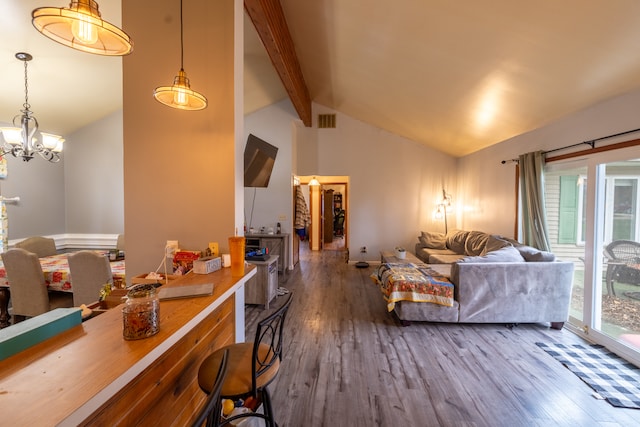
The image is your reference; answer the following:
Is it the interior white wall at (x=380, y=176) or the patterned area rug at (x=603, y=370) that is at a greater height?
the interior white wall at (x=380, y=176)

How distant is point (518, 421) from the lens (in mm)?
1894

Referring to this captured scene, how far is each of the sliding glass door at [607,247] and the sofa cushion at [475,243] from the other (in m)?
1.27

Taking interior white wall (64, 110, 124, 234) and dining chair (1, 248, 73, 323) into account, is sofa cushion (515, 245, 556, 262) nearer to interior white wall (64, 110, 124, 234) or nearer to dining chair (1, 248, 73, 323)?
dining chair (1, 248, 73, 323)

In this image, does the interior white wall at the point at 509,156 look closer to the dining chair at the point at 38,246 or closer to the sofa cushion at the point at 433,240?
the sofa cushion at the point at 433,240

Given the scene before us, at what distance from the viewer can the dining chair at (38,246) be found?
3.59 m

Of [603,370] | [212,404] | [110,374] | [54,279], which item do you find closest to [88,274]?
[54,279]

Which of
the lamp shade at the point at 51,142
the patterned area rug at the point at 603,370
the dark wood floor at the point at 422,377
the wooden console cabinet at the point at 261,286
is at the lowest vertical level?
the dark wood floor at the point at 422,377

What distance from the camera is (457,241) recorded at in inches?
219

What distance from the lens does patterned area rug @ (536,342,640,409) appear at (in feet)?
6.97

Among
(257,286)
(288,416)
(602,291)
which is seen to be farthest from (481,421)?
(257,286)

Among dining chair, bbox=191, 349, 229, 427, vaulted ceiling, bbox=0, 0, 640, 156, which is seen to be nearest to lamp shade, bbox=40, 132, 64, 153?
vaulted ceiling, bbox=0, 0, 640, 156

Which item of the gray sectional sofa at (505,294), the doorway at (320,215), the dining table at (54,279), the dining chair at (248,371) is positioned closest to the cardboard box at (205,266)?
the dining chair at (248,371)

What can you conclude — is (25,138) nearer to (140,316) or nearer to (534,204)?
(140,316)

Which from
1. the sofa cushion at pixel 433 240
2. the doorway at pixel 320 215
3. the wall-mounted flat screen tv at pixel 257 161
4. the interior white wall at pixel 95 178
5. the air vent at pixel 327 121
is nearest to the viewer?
the wall-mounted flat screen tv at pixel 257 161
